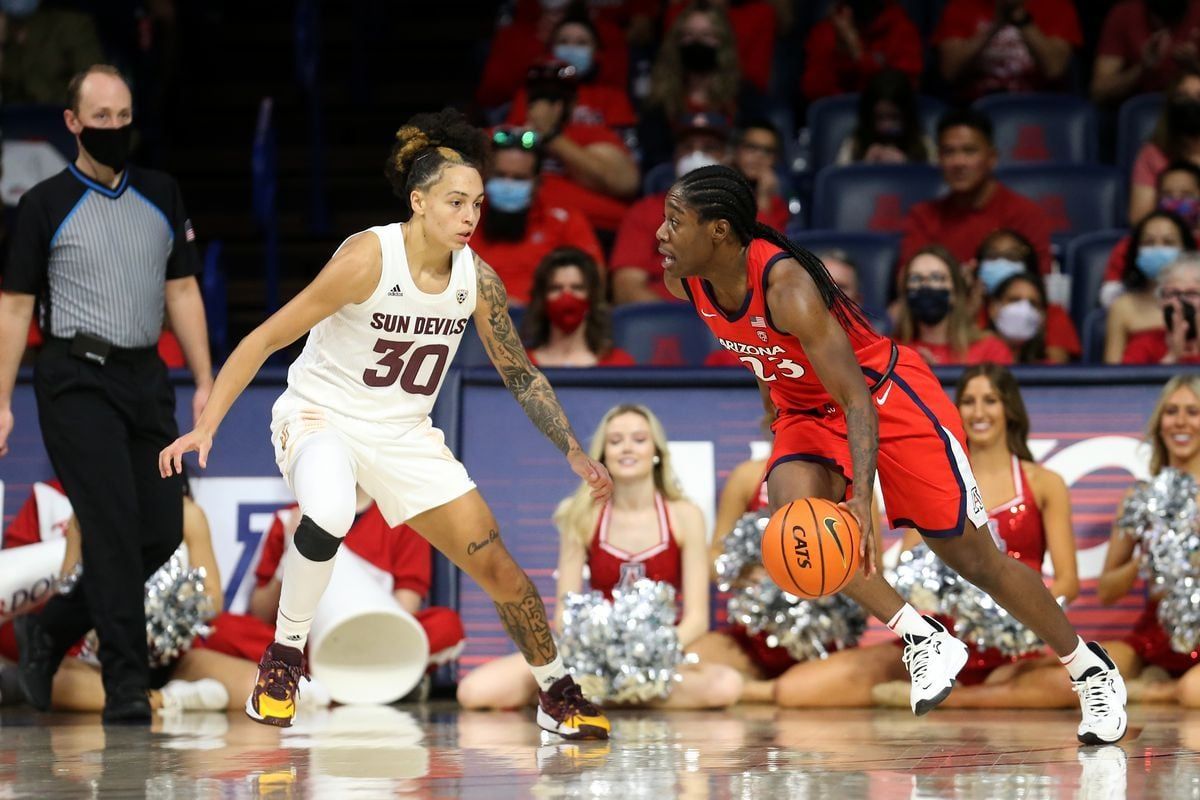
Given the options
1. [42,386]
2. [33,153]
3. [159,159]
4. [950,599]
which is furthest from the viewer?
[159,159]

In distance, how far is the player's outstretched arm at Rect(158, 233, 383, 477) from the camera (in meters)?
5.29

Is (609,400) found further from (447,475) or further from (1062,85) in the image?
(1062,85)

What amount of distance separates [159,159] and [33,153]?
1647 mm

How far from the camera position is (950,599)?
716cm

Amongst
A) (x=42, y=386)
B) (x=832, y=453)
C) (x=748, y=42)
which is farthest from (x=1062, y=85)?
(x=42, y=386)

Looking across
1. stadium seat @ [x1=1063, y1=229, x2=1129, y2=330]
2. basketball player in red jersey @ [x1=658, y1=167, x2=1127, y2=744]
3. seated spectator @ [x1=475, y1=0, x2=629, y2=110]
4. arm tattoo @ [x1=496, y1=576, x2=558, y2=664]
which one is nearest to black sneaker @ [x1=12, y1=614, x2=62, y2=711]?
arm tattoo @ [x1=496, y1=576, x2=558, y2=664]

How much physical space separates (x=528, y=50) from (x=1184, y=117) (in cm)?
399

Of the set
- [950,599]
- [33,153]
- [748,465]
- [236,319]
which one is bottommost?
[950,599]

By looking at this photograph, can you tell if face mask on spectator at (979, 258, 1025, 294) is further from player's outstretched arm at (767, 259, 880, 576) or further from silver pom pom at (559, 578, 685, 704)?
player's outstretched arm at (767, 259, 880, 576)

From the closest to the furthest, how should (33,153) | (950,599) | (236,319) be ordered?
(950,599)
(33,153)
(236,319)

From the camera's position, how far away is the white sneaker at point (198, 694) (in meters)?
7.16

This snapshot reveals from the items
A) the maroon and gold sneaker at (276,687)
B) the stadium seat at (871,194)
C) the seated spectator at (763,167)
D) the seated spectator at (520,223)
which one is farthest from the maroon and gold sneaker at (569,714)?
the stadium seat at (871,194)

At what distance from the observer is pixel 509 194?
30.7ft

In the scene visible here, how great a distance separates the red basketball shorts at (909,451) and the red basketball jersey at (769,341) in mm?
56
